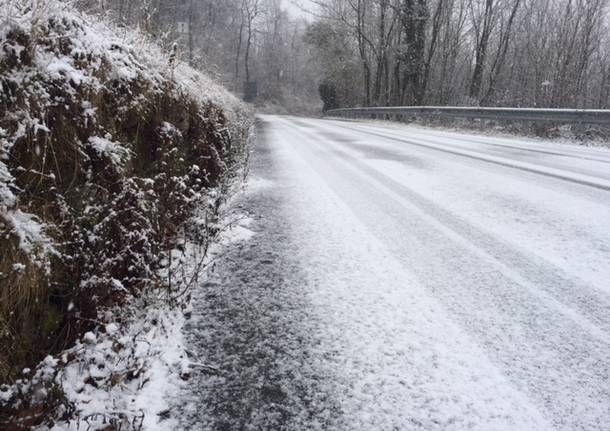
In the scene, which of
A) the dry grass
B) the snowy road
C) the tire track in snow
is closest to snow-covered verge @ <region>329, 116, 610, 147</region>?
the snowy road

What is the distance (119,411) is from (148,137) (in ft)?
6.93

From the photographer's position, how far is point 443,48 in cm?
3022

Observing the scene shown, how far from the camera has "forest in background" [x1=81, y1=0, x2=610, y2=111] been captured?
20.0m

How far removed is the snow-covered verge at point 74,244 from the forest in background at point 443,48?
60.8 inches

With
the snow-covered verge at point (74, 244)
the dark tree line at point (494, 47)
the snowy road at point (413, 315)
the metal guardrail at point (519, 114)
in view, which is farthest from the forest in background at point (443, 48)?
the metal guardrail at point (519, 114)

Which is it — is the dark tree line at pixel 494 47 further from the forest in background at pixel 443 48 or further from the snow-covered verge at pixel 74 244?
the snow-covered verge at pixel 74 244

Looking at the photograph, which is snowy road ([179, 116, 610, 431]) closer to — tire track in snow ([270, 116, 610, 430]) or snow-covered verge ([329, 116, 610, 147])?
tire track in snow ([270, 116, 610, 430])

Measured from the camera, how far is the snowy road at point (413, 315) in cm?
166

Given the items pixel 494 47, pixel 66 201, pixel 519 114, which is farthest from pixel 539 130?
pixel 494 47

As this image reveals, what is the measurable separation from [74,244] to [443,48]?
108 ft

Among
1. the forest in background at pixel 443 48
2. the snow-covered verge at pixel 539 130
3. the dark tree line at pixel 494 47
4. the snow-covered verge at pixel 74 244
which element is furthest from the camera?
the dark tree line at pixel 494 47

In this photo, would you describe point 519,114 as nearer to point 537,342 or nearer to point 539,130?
point 539,130

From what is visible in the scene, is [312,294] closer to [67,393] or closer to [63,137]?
[67,393]

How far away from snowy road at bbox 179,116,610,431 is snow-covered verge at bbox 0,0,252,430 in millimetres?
302
